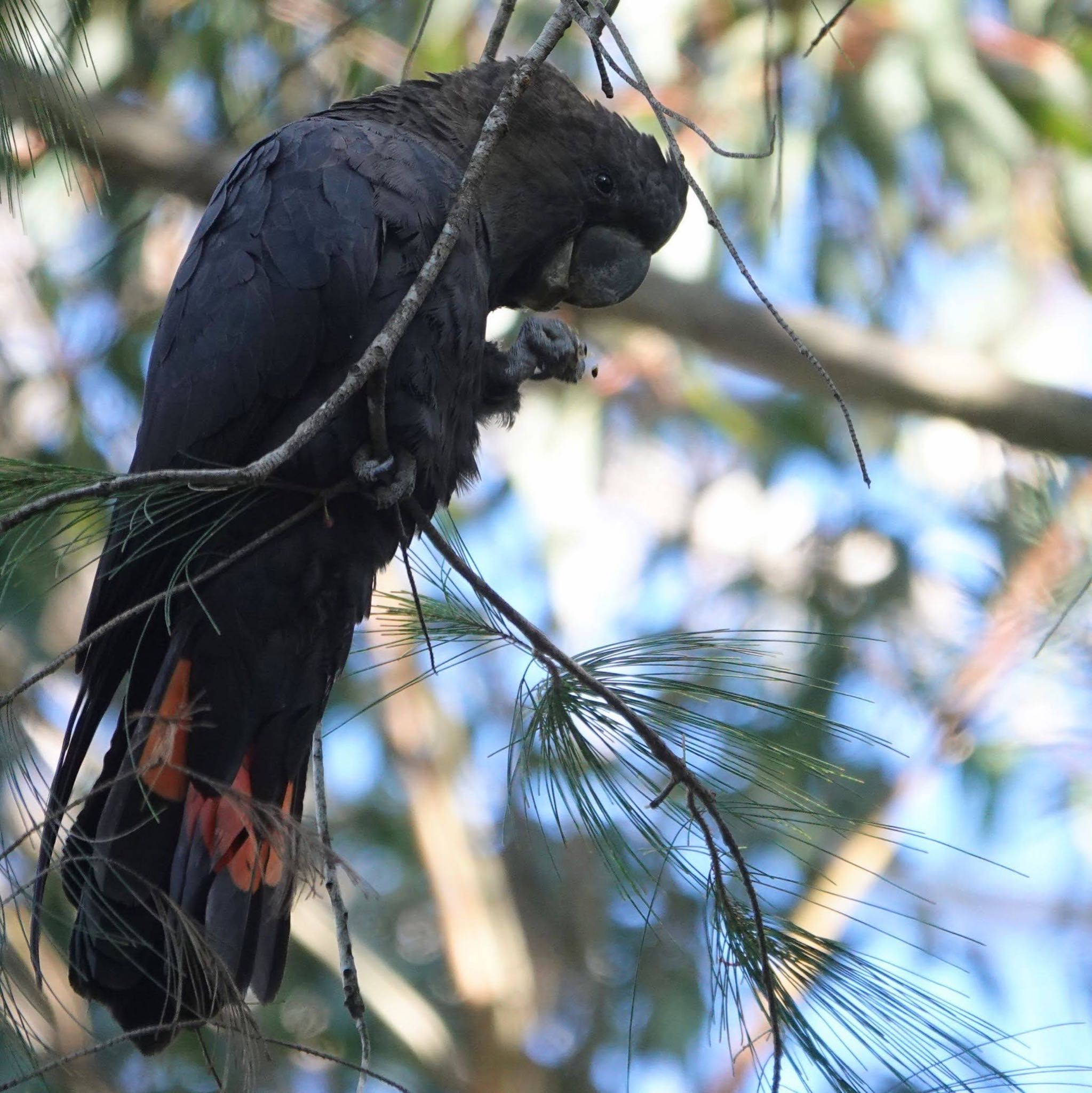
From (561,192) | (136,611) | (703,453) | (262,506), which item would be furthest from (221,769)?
(703,453)

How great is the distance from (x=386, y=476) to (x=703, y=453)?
4.82 metres

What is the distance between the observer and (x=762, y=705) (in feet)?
5.74

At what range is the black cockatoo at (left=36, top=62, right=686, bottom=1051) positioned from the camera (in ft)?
6.57

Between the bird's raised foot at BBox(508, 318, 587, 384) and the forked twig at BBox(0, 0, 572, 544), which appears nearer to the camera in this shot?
the forked twig at BBox(0, 0, 572, 544)

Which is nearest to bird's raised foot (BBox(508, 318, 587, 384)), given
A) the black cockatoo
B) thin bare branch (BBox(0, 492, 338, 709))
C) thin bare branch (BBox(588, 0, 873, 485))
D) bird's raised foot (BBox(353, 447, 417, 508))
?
the black cockatoo

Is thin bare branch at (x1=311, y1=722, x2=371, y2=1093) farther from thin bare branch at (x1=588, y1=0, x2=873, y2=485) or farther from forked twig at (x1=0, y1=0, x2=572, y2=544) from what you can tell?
thin bare branch at (x1=588, y1=0, x2=873, y2=485)

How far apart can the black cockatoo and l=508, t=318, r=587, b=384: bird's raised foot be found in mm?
106

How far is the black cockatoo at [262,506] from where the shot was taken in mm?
2002

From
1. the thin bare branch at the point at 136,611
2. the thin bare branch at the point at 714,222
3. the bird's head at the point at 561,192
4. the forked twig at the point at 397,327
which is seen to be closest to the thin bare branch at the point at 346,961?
the thin bare branch at the point at 136,611

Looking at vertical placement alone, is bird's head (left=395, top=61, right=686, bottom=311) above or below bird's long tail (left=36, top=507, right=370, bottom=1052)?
above

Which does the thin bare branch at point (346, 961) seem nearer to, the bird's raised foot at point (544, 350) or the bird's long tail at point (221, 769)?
the bird's long tail at point (221, 769)

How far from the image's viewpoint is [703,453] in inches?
264

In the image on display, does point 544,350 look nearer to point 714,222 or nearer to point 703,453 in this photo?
point 714,222

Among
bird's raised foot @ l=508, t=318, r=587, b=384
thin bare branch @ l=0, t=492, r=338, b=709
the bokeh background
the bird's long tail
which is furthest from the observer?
the bokeh background
